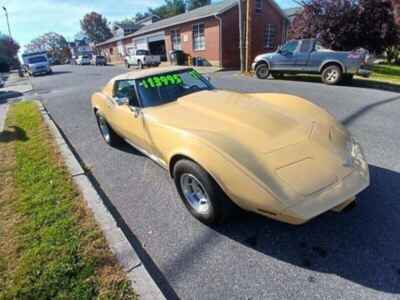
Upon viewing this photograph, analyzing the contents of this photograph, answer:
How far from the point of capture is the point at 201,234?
2648mm

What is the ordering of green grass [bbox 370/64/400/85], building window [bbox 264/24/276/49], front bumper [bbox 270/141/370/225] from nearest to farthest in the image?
front bumper [bbox 270/141/370/225] < green grass [bbox 370/64/400/85] < building window [bbox 264/24/276/49]

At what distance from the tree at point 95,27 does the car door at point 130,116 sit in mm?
87095

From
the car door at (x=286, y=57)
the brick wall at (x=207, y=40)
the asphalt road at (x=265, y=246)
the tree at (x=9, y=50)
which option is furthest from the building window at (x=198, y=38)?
the tree at (x=9, y=50)

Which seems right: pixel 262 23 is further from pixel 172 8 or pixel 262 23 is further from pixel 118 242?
pixel 172 8

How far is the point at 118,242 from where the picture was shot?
253 centimetres

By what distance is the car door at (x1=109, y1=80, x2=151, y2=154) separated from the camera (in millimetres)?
3453

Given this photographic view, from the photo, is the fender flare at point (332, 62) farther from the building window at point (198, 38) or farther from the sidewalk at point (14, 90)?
the sidewalk at point (14, 90)

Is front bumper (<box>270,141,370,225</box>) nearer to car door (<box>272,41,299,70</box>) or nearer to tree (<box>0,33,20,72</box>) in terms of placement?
car door (<box>272,41,299,70</box>)

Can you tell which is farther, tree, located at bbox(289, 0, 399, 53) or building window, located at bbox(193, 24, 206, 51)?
building window, located at bbox(193, 24, 206, 51)

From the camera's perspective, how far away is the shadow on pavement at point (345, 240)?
2.10 m

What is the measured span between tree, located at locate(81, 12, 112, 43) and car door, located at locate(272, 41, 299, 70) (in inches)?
3191

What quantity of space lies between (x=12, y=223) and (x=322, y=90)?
373 inches

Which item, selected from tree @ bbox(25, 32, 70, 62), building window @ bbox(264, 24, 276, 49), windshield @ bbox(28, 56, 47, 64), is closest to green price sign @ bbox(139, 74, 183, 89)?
building window @ bbox(264, 24, 276, 49)

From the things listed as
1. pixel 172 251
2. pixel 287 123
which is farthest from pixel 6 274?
pixel 287 123
